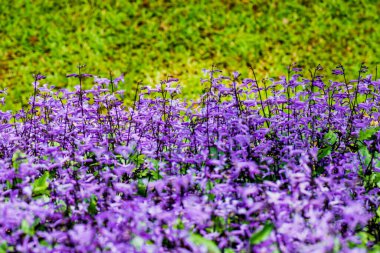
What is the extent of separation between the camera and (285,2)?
9961 mm

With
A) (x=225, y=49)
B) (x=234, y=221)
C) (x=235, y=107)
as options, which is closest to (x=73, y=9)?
(x=225, y=49)

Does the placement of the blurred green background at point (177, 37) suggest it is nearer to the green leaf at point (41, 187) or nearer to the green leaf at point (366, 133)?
the green leaf at point (366, 133)

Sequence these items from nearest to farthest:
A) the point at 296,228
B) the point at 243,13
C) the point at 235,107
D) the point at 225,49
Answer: the point at 296,228 → the point at 235,107 → the point at 225,49 → the point at 243,13

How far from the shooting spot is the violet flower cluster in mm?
2141

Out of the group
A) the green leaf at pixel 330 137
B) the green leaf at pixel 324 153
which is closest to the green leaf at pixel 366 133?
the green leaf at pixel 330 137

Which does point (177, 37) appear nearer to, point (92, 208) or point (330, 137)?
point (330, 137)

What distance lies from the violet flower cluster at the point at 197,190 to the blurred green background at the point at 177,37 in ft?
15.7

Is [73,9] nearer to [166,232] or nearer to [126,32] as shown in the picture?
[126,32]

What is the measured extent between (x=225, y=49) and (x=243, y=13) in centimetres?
107

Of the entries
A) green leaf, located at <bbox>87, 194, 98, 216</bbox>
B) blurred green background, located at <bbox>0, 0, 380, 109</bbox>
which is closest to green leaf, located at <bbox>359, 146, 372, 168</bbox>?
green leaf, located at <bbox>87, 194, 98, 216</bbox>

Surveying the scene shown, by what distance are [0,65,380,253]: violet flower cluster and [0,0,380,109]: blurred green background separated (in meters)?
4.78

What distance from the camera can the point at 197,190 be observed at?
111 inches

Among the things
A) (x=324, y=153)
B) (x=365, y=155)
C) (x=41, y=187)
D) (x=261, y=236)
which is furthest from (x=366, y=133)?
(x=41, y=187)

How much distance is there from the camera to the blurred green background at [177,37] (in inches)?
343
